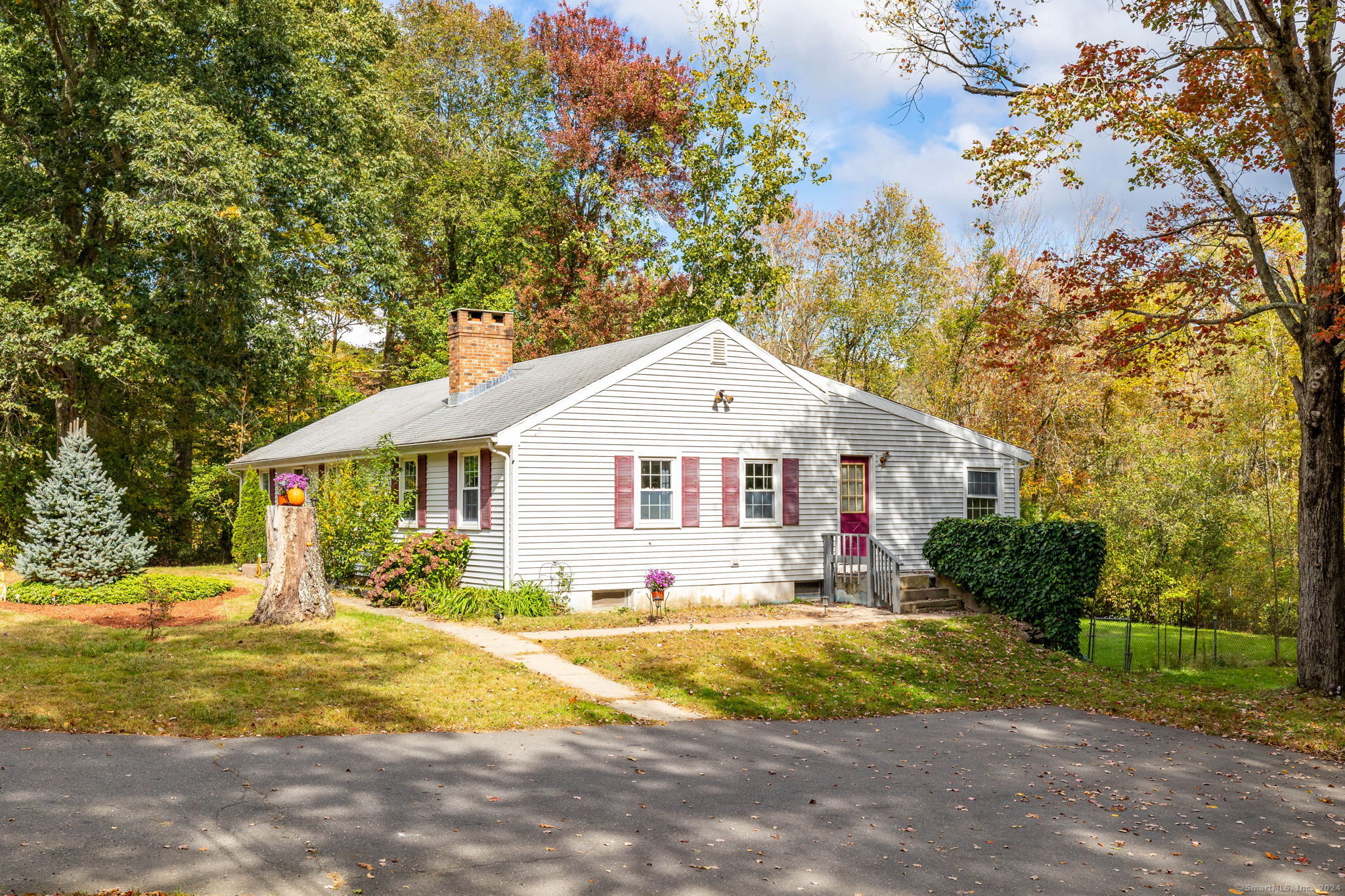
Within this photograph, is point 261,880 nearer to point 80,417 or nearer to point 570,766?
point 570,766

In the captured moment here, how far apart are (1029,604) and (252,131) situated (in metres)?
20.2

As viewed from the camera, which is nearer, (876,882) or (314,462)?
(876,882)

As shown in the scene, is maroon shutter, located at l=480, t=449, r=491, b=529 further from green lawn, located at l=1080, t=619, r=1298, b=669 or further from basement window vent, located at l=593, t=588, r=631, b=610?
green lawn, located at l=1080, t=619, r=1298, b=669

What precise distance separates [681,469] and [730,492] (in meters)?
1.20

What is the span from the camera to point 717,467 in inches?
721

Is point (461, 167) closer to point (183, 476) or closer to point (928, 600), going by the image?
point (183, 476)

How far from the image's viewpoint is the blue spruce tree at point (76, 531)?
16.9 meters

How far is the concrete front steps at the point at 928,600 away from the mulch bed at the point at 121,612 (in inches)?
453

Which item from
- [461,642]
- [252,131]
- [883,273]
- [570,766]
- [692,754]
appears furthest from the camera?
[883,273]

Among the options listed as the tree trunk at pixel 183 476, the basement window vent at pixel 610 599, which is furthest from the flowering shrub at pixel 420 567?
the tree trunk at pixel 183 476

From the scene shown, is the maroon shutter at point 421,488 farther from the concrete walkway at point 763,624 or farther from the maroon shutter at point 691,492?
the concrete walkway at point 763,624

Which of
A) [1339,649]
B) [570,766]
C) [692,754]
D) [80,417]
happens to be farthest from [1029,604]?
[80,417]

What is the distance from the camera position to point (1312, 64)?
11.3 m

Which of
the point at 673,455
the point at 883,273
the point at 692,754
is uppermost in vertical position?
the point at 883,273
